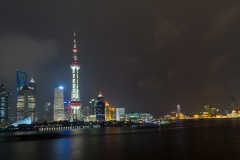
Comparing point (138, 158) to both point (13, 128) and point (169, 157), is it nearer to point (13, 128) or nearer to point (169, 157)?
point (169, 157)

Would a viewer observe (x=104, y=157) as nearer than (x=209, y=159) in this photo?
No

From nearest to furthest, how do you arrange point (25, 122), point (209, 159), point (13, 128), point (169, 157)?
point (209, 159) < point (169, 157) < point (13, 128) < point (25, 122)

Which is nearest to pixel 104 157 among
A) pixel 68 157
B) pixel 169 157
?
pixel 68 157

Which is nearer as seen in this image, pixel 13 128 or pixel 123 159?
pixel 123 159

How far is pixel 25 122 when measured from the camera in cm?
19825

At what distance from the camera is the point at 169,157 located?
148 feet

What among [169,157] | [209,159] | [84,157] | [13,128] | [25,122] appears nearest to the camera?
[209,159]

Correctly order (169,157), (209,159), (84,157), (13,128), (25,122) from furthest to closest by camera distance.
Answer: (25,122) < (13,128) < (84,157) < (169,157) < (209,159)

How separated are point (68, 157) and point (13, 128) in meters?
142

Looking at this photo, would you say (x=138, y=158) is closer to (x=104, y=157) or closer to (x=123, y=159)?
(x=123, y=159)

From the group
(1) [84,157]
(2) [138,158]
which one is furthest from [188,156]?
(1) [84,157]

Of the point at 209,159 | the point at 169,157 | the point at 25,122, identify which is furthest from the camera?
the point at 25,122


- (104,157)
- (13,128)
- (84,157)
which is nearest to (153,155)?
(104,157)

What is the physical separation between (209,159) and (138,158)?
10442 millimetres
